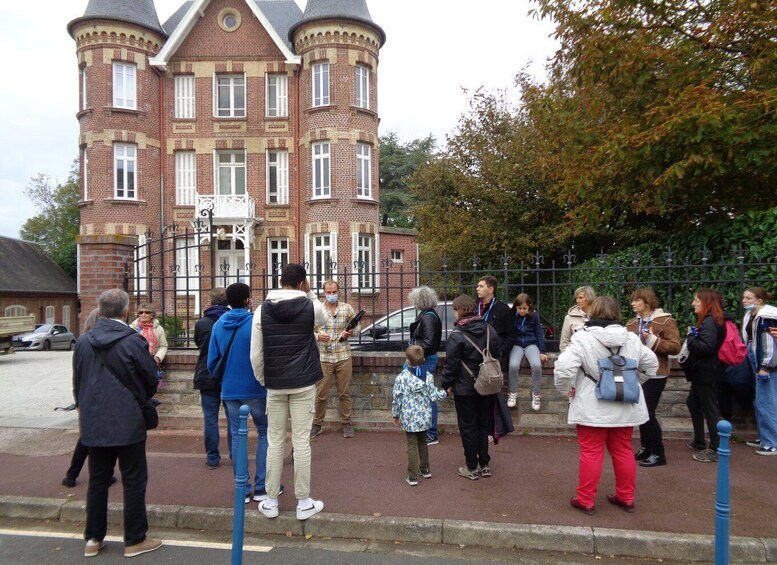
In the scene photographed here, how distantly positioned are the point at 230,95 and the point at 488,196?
13856 millimetres

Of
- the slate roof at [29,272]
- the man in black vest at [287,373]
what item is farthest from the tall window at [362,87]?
the slate roof at [29,272]

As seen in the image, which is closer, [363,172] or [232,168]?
[363,172]

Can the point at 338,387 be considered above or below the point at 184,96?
below

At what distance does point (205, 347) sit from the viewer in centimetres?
582

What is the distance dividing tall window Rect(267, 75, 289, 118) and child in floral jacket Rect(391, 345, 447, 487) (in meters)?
20.5

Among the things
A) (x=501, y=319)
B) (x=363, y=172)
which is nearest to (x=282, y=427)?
(x=501, y=319)

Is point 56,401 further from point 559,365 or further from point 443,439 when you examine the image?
point 559,365

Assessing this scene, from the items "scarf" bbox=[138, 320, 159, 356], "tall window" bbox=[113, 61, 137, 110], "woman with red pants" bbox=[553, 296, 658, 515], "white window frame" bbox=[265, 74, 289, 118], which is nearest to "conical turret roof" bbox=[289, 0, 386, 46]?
"white window frame" bbox=[265, 74, 289, 118]

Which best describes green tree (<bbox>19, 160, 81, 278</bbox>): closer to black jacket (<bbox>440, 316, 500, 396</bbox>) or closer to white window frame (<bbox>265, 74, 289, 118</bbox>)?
white window frame (<bbox>265, 74, 289, 118</bbox>)

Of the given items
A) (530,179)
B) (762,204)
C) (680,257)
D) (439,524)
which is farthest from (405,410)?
(530,179)

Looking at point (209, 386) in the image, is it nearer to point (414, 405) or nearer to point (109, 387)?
point (109, 387)

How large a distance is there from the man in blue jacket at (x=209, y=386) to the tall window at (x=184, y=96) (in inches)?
795

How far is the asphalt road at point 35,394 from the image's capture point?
8.36 m

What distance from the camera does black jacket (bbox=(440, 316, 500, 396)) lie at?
5227 millimetres
